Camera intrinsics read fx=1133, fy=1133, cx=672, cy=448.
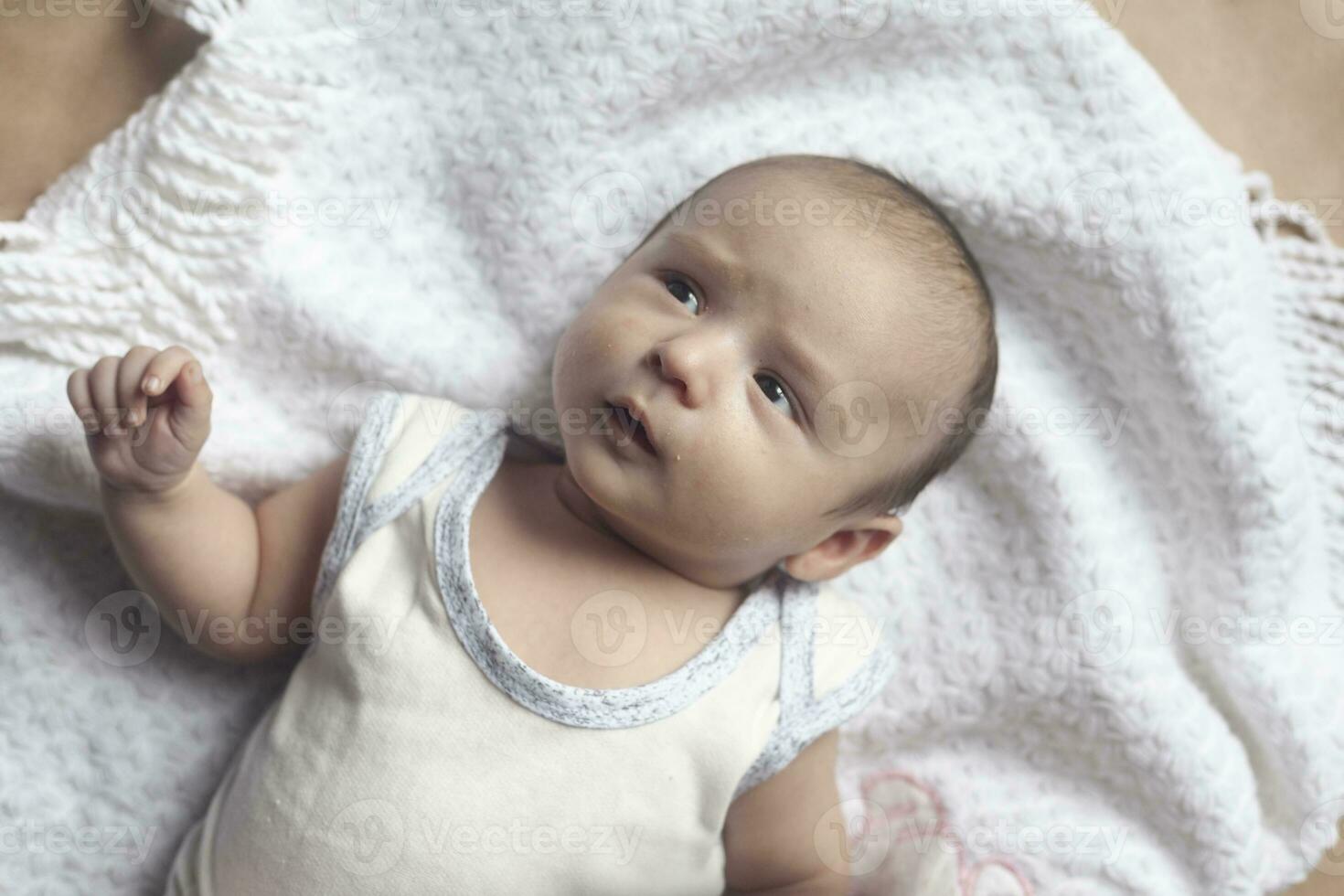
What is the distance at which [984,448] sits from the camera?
4.58 ft

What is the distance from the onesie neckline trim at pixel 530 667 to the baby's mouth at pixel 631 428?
0.69 feet

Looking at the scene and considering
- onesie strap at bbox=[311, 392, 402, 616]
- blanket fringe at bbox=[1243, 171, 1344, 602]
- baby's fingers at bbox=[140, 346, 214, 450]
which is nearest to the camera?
baby's fingers at bbox=[140, 346, 214, 450]

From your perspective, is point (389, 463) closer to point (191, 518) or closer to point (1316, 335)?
point (191, 518)

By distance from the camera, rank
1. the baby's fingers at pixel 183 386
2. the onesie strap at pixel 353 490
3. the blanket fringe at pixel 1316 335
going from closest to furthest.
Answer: the baby's fingers at pixel 183 386 < the onesie strap at pixel 353 490 < the blanket fringe at pixel 1316 335

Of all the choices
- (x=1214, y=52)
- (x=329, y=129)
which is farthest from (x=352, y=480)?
(x=1214, y=52)

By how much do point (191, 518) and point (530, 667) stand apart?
378mm

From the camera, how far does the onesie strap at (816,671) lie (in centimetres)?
123

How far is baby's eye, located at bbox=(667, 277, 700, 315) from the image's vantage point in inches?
44.6

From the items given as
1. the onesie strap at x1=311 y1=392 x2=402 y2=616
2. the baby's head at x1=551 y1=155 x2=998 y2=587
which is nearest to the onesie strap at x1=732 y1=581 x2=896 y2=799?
the baby's head at x1=551 y1=155 x2=998 y2=587

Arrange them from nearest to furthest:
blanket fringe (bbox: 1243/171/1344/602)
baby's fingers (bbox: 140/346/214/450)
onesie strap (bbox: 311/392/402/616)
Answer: baby's fingers (bbox: 140/346/214/450) < onesie strap (bbox: 311/392/402/616) < blanket fringe (bbox: 1243/171/1344/602)

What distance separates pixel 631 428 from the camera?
1087 mm

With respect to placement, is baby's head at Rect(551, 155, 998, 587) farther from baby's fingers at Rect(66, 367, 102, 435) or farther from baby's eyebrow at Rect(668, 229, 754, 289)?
baby's fingers at Rect(66, 367, 102, 435)

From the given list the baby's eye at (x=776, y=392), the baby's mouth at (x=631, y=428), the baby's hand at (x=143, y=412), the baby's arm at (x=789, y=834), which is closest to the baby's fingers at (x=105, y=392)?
the baby's hand at (x=143, y=412)

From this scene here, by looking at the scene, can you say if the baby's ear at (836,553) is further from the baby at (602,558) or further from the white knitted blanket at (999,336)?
the white knitted blanket at (999,336)
